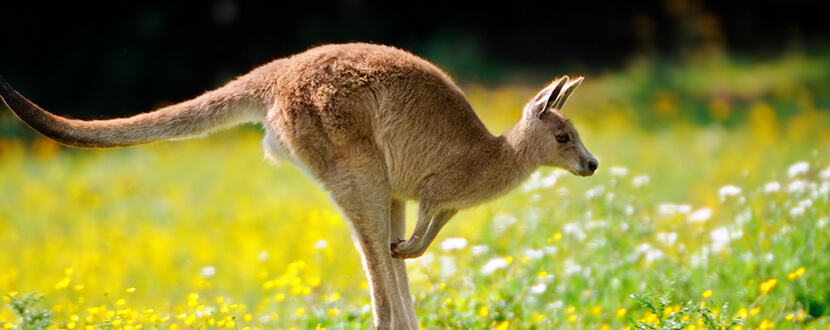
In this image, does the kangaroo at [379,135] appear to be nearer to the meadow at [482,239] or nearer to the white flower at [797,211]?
the meadow at [482,239]

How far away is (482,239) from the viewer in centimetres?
687

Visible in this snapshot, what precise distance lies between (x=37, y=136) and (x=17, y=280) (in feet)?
20.3

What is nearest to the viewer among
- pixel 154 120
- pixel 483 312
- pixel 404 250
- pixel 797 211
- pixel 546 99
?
pixel 154 120

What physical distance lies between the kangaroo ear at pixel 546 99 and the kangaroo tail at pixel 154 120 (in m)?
1.51

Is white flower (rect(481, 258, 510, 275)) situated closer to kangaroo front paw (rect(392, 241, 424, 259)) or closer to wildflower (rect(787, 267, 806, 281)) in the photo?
kangaroo front paw (rect(392, 241, 424, 259))

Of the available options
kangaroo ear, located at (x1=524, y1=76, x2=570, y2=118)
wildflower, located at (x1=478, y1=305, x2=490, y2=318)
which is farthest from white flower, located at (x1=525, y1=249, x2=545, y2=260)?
kangaroo ear, located at (x1=524, y1=76, x2=570, y2=118)

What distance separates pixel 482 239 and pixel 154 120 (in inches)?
109

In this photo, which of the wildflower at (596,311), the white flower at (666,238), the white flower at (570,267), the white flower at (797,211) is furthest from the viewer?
the white flower at (666,238)

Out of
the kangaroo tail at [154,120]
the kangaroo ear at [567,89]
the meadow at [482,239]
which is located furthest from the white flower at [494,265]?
the kangaroo tail at [154,120]

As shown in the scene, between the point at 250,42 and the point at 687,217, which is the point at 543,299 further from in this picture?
the point at 250,42

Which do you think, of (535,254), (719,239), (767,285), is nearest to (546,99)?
(535,254)

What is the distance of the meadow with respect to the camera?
5.63 m

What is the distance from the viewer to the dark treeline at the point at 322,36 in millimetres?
14352

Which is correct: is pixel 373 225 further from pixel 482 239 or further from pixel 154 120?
pixel 482 239
